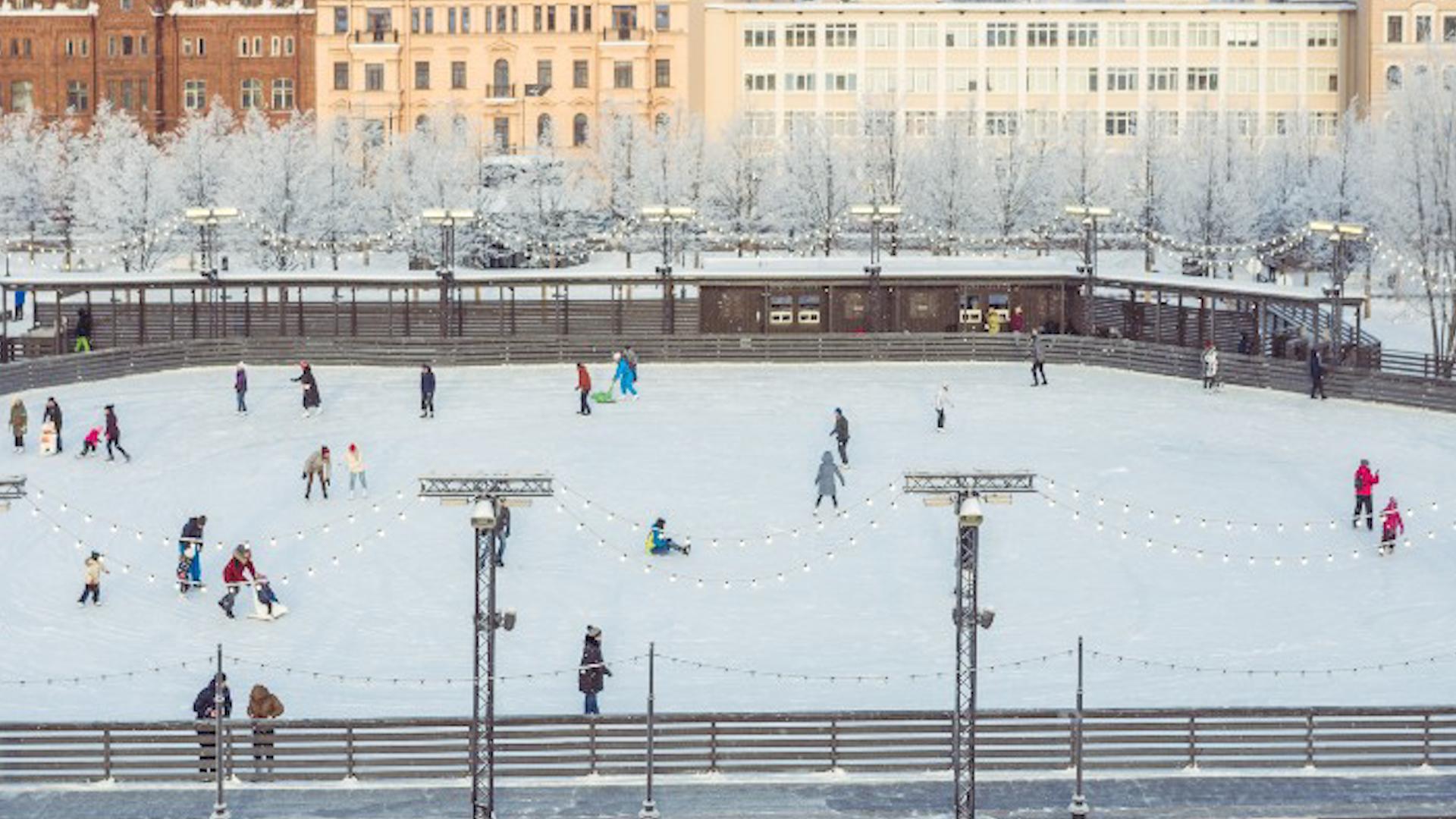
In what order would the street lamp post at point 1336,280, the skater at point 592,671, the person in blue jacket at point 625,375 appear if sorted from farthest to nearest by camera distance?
the street lamp post at point 1336,280, the person in blue jacket at point 625,375, the skater at point 592,671

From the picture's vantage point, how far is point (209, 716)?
34281 millimetres

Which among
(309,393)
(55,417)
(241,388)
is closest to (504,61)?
(241,388)

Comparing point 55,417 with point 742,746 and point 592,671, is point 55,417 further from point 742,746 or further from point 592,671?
point 742,746

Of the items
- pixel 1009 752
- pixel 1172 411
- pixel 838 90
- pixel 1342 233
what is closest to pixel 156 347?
pixel 1172 411

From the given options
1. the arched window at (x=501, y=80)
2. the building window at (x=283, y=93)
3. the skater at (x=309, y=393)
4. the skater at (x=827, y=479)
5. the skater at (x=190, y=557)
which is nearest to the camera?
the skater at (x=190, y=557)

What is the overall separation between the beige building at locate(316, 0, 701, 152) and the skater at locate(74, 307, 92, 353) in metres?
57.0

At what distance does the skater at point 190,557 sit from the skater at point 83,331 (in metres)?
28.3

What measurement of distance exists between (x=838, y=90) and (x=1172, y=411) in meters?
70.2

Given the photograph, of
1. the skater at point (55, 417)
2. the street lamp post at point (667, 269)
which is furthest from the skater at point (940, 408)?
the skater at point (55, 417)

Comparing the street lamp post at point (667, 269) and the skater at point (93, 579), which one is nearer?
the skater at point (93, 579)

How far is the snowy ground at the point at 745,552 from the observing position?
128ft

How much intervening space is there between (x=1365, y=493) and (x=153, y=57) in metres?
100

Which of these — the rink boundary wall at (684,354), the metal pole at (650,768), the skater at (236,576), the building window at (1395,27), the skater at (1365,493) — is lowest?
the metal pole at (650,768)

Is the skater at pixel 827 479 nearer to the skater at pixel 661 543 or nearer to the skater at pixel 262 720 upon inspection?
the skater at pixel 661 543
